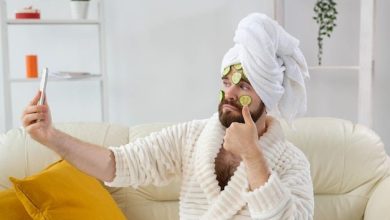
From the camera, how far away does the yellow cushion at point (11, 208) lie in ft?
6.15

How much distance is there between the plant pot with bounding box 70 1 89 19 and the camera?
9.86ft

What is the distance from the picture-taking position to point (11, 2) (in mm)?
3281

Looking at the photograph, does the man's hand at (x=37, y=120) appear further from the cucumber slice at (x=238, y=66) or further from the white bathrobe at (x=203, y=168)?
the cucumber slice at (x=238, y=66)

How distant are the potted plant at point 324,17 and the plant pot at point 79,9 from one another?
1.22 metres

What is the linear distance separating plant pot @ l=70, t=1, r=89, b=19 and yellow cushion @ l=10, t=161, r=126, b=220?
1.06 metres

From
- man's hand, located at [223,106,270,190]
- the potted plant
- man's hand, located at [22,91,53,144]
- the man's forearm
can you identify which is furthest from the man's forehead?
the potted plant

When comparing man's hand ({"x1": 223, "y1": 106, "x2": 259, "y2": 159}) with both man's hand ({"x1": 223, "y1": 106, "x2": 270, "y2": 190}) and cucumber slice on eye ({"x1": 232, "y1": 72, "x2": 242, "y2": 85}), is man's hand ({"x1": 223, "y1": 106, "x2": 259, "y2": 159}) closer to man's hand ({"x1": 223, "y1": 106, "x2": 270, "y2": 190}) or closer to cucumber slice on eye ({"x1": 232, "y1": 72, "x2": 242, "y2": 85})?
man's hand ({"x1": 223, "y1": 106, "x2": 270, "y2": 190})

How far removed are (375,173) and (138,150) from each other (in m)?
1.09

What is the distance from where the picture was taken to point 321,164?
241 cm

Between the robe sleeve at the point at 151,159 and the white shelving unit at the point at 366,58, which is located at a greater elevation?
the white shelving unit at the point at 366,58

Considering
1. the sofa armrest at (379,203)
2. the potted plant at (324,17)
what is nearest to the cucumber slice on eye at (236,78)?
the sofa armrest at (379,203)

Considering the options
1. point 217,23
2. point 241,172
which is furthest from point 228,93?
point 217,23

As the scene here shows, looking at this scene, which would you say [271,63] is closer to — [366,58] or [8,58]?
[366,58]

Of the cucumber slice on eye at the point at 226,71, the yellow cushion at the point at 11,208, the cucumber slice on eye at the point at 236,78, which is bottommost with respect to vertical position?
the yellow cushion at the point at 11,208
